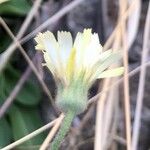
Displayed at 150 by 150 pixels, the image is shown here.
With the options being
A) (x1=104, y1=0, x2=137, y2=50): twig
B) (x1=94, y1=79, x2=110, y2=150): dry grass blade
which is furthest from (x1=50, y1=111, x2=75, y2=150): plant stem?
(x1=104, y1=0, x2=137, y2=50): twig

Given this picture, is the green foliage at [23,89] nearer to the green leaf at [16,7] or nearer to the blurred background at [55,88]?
the blurred background at [55,88]

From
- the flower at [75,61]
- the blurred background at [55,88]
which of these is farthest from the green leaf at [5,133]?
the flower at [75,61]

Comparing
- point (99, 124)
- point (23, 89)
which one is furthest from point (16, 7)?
point (99, 124)

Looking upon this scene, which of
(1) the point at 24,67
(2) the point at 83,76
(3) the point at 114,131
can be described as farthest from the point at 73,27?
(2) the point at 83,76

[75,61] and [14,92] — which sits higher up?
[14,92]

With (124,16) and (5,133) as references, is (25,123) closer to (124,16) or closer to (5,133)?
(5,133)

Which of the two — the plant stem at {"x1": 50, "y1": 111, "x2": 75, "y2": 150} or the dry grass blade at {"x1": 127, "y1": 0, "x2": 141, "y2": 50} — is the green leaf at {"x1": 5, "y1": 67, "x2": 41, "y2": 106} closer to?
the dry grass blade at {"x1": 127, "y1": 0, "x2": 141, "y2": 50}
